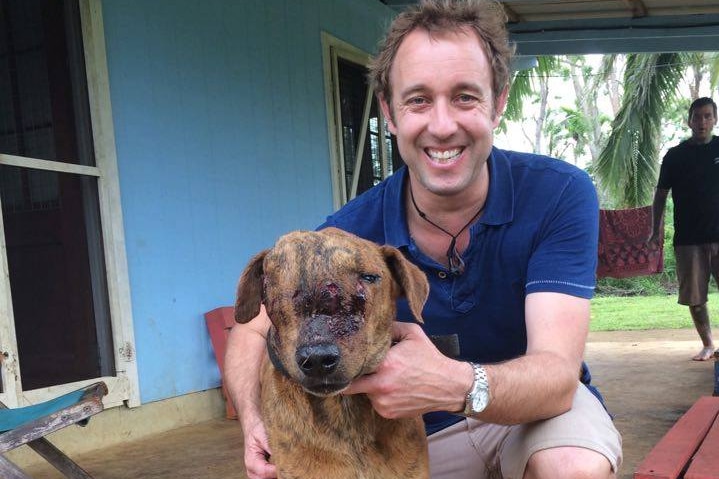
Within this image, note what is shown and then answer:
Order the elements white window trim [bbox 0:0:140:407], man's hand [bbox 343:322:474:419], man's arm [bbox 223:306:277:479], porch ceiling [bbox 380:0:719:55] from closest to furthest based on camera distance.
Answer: man's hand [bbox 343:322:474:419], man's arm [bbox 223:306:277:479], white window trim [bbox 0:0:140:407], porch ceiling [bbox 380:0:719:55]

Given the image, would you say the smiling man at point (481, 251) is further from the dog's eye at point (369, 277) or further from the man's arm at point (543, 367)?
the dog's eye at point (369, 277)

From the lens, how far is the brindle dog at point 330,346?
5.93 feet

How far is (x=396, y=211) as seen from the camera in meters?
2.68

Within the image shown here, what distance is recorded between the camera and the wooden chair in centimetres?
308

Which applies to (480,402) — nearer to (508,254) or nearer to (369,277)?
(369,277)

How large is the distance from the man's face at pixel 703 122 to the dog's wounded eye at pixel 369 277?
6.70 meters

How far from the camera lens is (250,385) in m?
2.55

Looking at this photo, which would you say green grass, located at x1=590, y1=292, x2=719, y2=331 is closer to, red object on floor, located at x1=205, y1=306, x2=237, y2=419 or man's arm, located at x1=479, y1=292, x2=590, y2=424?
red object on floor, located at x1=205, y1=306, x2=237, y2=419

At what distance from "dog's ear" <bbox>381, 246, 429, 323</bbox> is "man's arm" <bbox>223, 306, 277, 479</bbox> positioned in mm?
504

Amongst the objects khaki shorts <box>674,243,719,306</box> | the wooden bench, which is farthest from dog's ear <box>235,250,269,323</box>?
khaki shorts <box>674,243,719,306</box>

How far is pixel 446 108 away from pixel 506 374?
0.99m

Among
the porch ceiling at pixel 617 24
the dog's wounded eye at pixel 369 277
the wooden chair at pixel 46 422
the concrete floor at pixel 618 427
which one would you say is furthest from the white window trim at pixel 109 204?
the porch ceiling at pixel 617 24

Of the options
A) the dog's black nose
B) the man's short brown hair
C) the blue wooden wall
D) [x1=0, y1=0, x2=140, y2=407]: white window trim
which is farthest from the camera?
the blue wooden wall

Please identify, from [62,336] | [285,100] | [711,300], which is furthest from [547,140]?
[62,336]
